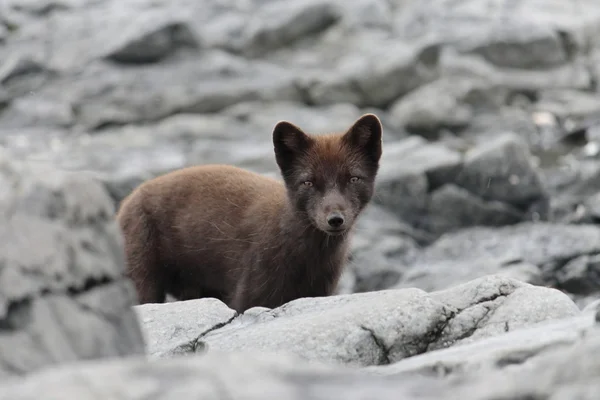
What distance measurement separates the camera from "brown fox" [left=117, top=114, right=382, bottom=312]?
27.1 feet

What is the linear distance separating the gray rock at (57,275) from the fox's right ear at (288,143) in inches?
163

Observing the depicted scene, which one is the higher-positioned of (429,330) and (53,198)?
(53,198)

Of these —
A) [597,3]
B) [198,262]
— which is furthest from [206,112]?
[198,262]

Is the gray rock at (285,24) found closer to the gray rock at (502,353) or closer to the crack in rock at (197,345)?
the crack in rock at (197,345)

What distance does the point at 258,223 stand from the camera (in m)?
8.70

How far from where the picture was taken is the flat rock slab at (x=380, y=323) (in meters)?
A: 5.45

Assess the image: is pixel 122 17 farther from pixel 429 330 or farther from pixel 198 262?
pixel 429 330

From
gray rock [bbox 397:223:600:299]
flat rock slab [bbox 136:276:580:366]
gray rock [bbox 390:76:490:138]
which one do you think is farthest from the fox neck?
gray rock [bbox 390:76:490:138]

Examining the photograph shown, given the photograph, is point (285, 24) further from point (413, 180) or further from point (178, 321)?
point (178, 321)

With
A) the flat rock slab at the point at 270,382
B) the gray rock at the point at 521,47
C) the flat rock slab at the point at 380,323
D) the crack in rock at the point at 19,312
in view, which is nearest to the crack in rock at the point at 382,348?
the flat rock slab at the point at 380,323

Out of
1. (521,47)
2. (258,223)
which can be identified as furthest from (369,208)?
(521,47)

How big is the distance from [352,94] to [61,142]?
290 inches

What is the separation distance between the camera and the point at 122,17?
1037 inches

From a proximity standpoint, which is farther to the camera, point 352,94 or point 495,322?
point 352,94
